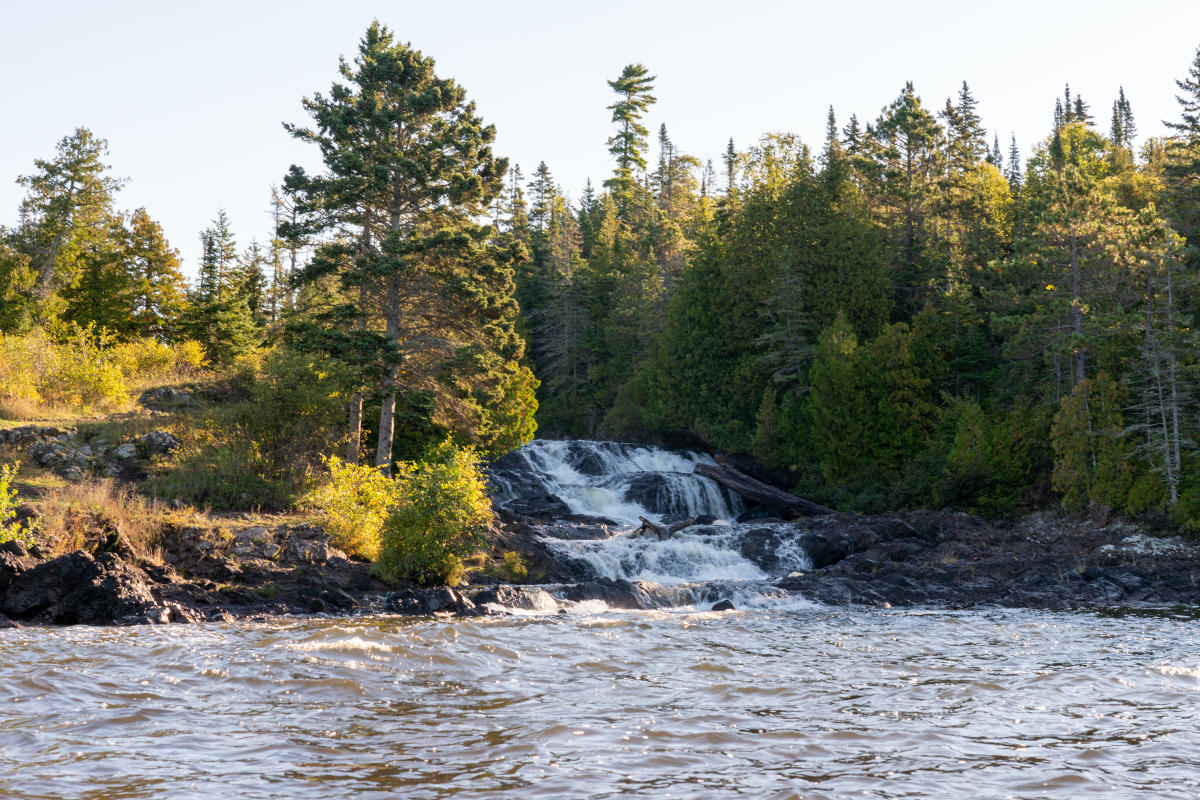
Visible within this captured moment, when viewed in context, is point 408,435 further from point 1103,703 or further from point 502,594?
point 1103,703

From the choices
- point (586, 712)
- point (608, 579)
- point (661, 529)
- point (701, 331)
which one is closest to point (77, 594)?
point (586, 712)

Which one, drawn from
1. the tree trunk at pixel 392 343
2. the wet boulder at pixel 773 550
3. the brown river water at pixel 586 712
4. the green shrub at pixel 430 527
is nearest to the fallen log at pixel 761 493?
the wet boulder at pixel 773 550

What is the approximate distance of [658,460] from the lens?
38125 mm

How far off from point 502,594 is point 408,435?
1730 centimetres

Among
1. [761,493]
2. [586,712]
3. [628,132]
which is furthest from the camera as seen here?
[628,132]

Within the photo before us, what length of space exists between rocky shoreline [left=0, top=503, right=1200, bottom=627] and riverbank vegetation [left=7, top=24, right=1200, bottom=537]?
156cm

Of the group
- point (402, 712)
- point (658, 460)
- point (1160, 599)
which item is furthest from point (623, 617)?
point (658, 460)

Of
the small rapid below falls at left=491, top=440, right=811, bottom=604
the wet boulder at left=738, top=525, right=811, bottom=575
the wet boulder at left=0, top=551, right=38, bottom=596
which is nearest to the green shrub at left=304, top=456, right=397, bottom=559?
the small rapid below falls at left=491, top=440, right=811, bottom=604

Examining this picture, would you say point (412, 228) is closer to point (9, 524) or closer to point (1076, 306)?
point (9, 524)

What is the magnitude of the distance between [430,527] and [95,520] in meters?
6.28

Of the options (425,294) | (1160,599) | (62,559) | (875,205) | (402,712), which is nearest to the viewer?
(402,712)

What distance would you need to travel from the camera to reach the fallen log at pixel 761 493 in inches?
1276

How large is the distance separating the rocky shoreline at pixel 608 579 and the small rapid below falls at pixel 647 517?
0.19m

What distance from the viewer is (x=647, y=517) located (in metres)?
32.2
